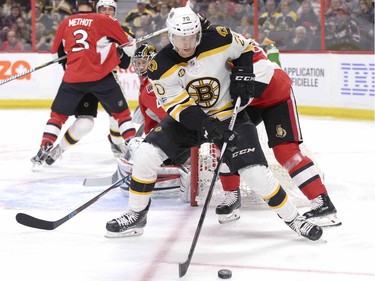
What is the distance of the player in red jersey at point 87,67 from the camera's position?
4.96 meters

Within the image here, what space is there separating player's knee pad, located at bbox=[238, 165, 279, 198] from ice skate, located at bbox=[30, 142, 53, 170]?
2.13 meters

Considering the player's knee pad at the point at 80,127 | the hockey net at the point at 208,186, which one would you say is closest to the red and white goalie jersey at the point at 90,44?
the player's knee pad at the point at 80,127

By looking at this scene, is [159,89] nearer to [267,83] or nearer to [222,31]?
[222,31]

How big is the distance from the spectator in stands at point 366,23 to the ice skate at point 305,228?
426 centimetres

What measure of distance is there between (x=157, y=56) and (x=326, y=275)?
1024mm

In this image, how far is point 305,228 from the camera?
3123 mm

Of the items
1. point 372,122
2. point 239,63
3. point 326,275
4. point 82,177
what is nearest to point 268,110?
point 239,63

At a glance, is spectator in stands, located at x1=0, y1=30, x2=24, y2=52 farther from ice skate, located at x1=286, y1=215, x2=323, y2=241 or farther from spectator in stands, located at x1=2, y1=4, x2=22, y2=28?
ice skate, located at x1=286, y1=215, x2=323, y2=241

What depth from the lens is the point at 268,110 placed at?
11.1 feet

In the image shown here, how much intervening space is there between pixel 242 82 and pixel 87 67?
2.08 m

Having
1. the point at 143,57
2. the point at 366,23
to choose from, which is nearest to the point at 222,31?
the point at 143,57

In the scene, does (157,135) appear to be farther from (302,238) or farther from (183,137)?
(302,238)

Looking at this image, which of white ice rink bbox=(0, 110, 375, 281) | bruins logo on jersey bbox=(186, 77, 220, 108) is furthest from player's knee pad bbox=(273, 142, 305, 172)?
bruins logo on jersey bbox=(186, 77, 220, 108)

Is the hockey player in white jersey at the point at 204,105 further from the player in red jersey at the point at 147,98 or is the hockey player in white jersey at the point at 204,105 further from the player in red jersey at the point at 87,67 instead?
the player in red jersey at the point at 87,67
